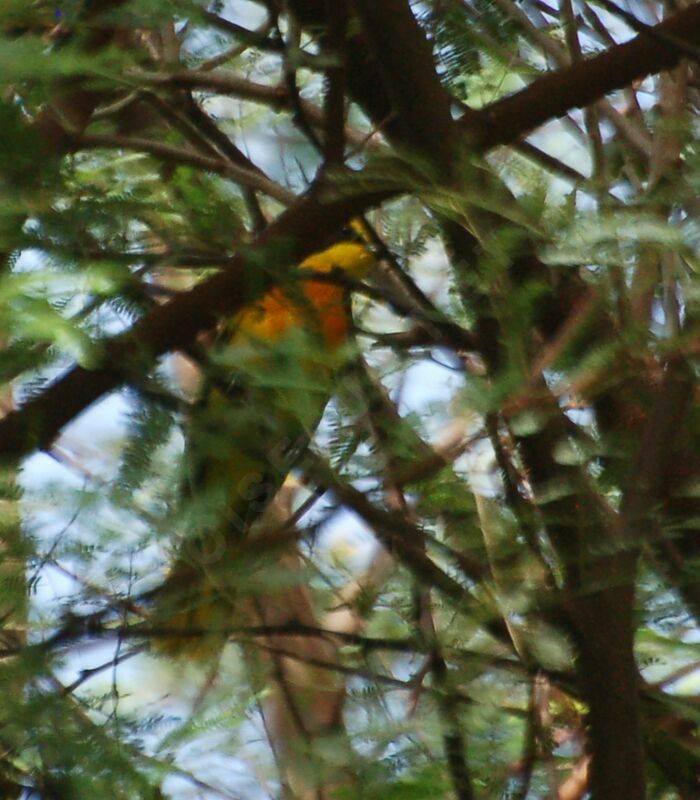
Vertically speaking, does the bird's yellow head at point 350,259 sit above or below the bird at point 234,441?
above

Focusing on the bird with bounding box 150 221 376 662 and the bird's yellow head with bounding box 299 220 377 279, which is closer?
the bird with bounding box 150 221 376 662

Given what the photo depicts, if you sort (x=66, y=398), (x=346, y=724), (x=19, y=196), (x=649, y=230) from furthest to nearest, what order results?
(x=346, y=724)
(x=66, y=398)
(x=19, y=196)
(x=649, y=230)

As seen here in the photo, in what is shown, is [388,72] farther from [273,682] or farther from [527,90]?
[273,682]

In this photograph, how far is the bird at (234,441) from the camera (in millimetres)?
942

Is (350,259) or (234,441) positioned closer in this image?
(234,441)

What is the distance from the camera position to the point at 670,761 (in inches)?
49.9

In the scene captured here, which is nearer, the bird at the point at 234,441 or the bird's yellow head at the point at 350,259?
the bird at the point at 234,441

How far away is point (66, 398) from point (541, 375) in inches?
16.9

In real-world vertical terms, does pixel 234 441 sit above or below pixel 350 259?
below

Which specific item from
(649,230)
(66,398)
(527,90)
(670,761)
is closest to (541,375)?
Answer: (649,230)

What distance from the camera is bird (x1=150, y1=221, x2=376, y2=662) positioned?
0.94 meters

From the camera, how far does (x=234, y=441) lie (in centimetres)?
108

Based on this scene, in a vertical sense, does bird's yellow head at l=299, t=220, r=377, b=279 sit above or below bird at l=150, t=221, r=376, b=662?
above

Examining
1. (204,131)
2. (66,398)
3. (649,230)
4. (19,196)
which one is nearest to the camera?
(649,230)
